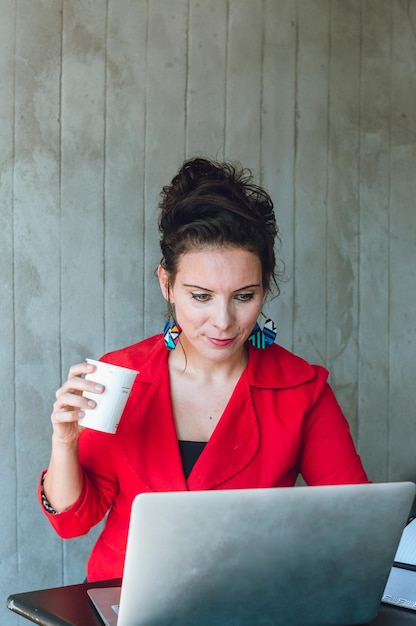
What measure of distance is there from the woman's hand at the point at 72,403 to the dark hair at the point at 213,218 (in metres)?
0.42

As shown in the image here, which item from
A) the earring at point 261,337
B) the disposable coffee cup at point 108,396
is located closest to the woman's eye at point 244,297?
the earring at point 261,337

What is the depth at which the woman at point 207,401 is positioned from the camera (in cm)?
151

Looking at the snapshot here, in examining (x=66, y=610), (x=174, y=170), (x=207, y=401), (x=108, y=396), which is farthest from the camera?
(x=174, y=170)

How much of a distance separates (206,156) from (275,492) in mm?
1793

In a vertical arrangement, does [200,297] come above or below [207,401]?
above

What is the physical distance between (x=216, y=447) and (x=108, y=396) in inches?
14.8

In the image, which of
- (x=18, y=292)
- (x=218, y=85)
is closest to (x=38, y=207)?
(x=18, y=292)

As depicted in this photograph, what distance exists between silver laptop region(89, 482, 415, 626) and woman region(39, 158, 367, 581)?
1.50 feet

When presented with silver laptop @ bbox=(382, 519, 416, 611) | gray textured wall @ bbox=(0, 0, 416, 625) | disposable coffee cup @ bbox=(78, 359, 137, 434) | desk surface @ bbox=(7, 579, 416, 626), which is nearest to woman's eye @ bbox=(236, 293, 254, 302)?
disposable coffee cup @ bbox=(78, 359, 137, 434)

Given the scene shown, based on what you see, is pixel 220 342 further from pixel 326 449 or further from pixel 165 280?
pixel 326 449

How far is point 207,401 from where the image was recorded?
1667 millimetres

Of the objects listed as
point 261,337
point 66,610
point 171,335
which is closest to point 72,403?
point 66,610

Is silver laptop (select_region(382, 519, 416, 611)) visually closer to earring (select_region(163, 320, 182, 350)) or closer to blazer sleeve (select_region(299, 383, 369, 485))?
blazer sleeve (select_region(299, 383, 369, 485))

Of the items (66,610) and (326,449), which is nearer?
(66,610)
